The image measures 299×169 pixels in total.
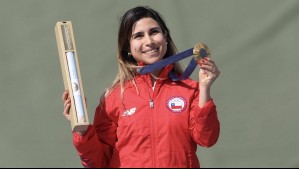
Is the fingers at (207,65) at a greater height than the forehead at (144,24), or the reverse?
the forehead at (144,24)

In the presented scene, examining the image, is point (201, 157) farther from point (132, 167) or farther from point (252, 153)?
point (132, 167)

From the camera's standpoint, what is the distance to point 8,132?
160 inches

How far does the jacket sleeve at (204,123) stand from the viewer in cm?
295

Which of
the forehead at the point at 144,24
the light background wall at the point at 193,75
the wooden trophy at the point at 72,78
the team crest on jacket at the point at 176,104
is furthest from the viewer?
the light background wall at the point at 193,75

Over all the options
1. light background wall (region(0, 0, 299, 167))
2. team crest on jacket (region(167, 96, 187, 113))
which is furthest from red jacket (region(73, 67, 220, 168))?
light background wall (region(0, 0, 299, 167))

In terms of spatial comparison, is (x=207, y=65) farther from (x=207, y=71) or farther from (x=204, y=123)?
(x=204, y=123)

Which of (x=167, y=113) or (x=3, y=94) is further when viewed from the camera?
(x=3, y=94)

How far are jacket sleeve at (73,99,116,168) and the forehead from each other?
0.30 m

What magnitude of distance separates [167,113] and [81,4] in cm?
126

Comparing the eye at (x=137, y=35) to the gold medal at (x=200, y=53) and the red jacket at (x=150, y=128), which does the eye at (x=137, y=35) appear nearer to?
the red jacket at (x=150, y=128)

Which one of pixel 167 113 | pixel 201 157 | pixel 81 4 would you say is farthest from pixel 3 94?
pixel 167 113

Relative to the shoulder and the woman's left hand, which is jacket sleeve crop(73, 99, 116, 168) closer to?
the shoulder

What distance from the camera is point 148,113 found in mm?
3061

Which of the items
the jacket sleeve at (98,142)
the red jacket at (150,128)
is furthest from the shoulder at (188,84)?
the jacket sleeve at (98,142)
